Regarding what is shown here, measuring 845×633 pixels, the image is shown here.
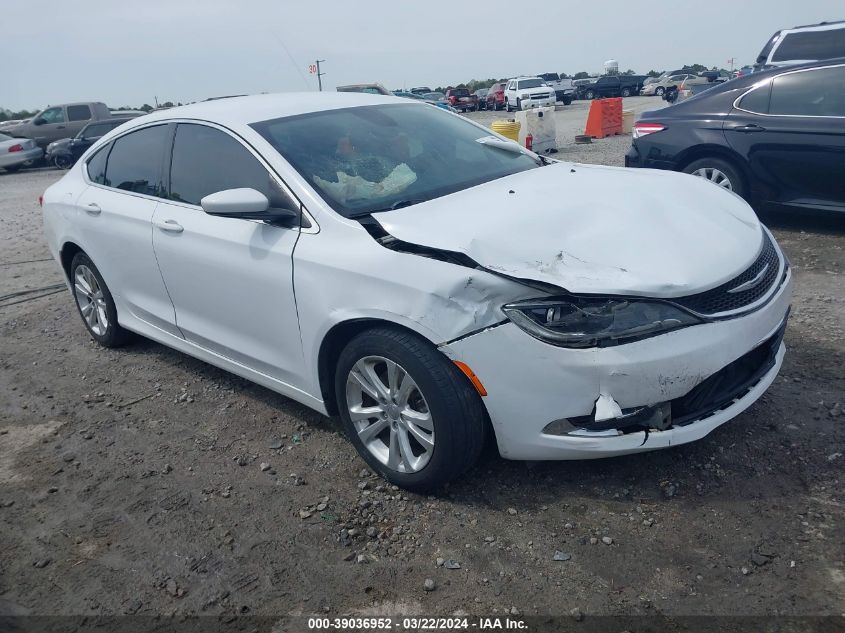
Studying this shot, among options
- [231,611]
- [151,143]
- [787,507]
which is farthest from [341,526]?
[151,143]

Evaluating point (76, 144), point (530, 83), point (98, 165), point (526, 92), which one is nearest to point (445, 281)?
point (98, 165)

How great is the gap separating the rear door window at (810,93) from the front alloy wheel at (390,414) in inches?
207

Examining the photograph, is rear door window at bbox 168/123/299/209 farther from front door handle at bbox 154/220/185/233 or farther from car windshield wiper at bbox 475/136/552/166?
car windshield wiper at bbox 475/136/552/166

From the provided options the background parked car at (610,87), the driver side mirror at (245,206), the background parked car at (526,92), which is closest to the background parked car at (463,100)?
the background parked car at (526,92)

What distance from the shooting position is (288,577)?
2723mm

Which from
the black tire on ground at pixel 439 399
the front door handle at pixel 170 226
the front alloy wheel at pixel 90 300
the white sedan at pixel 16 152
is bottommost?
the white sedan at pixel 16 152

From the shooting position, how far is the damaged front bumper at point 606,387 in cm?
261

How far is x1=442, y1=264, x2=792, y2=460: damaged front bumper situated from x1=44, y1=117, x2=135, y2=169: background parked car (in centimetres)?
1901

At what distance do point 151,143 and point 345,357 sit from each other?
220 centimetres

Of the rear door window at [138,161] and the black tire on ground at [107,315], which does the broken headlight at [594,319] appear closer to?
the rear door window at [138,161]

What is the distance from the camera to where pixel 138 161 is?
4.43 m

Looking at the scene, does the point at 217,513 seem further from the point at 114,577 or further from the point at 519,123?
the point at 519,123

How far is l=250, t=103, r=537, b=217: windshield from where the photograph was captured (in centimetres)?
338

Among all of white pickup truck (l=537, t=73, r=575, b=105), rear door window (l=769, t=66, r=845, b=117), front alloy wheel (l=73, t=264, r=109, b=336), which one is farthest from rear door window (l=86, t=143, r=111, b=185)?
white pickup truck (l=537, t=73, r=575, b=105)
